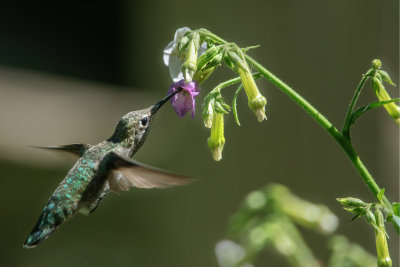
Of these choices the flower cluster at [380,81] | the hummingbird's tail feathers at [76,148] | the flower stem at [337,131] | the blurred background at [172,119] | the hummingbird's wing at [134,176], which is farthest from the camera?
the blurred background at [172,119]

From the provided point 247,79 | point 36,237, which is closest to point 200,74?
point 247,79

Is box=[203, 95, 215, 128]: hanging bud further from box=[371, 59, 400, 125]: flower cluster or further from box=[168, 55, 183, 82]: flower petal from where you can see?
box=[371, 59, 400, 125]: flower cluster

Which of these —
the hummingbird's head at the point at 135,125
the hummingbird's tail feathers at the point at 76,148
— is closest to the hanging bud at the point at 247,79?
the hummingbird's head at the point at 135,125

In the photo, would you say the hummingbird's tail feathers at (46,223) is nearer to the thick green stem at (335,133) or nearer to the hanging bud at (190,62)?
the hanging bud at (190,62)

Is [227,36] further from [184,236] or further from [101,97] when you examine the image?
[184,236]

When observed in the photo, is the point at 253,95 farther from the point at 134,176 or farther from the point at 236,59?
the point at 134,176
